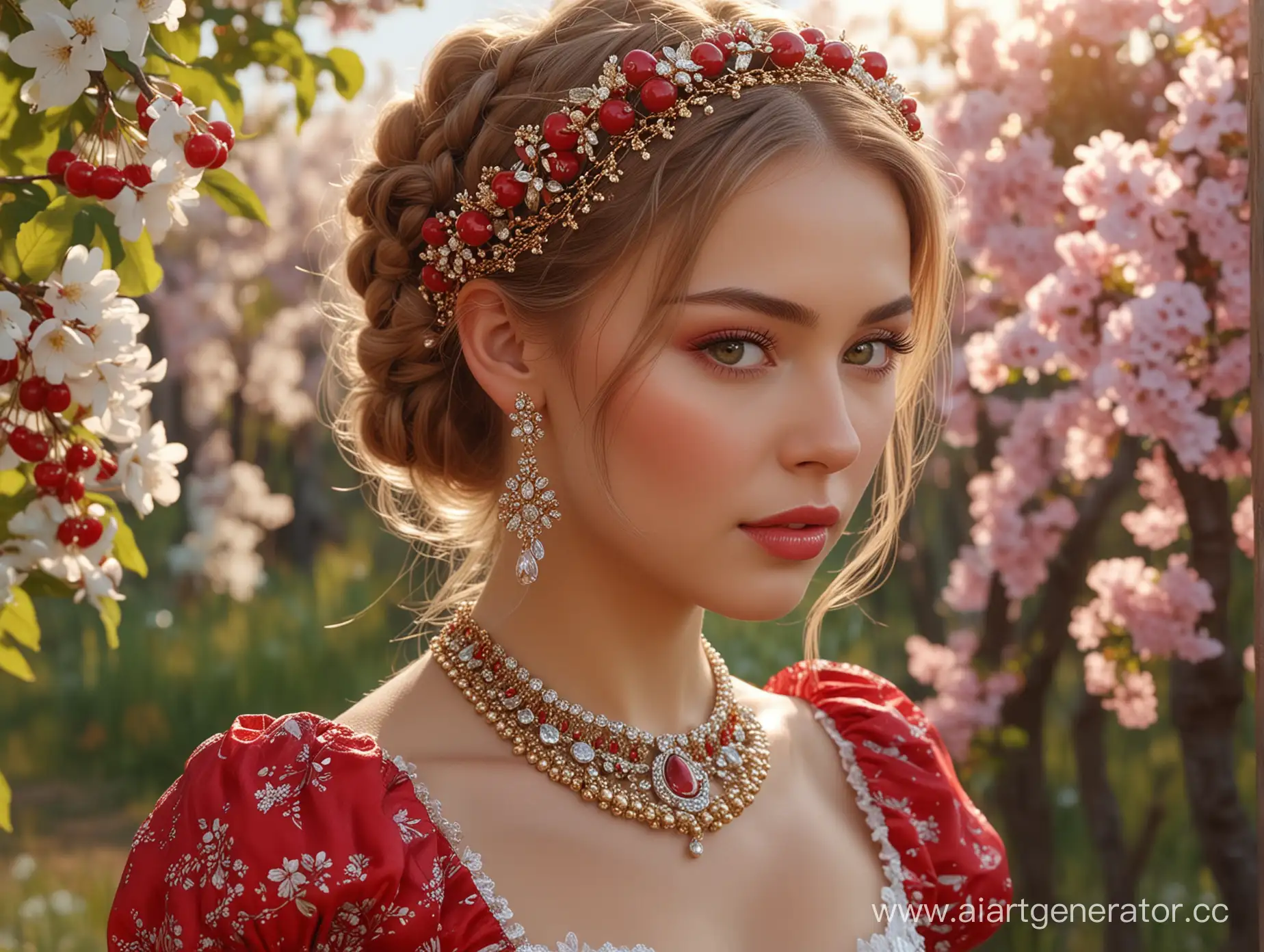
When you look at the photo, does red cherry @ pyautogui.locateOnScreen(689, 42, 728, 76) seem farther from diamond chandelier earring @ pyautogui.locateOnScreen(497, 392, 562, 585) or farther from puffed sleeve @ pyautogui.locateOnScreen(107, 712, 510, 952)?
puffed sleeve @ pyautogui.locateOnScreen(107, 712, 510, 952)

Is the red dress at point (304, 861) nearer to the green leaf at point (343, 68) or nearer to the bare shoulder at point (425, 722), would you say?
the bare shoulder at point (425, 722)

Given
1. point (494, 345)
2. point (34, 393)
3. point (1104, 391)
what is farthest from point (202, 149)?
point (1104, 391)

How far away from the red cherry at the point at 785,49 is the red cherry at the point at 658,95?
0.17 metres

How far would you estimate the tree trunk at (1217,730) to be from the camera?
10.0 feet

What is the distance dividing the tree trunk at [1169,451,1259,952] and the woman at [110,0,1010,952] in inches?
48.0

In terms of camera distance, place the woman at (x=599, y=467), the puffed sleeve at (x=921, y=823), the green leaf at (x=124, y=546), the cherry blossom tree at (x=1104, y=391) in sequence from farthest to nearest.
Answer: the cherry blossom tree at (x=1104, y=391), the puffed sleeve at (x=921, y=823), the green leaf at (x=124, y=546), the woman at (x=599, y=467)

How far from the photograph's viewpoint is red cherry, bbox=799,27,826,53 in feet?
6.45

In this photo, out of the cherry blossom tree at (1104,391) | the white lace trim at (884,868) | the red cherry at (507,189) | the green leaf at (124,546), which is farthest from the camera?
the cherry blossom tree at (1104,391)

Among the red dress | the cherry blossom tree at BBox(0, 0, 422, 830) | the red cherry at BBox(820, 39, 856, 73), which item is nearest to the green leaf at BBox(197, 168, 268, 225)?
the cherry blossom tree at BBox(0, 0, 422, 830)

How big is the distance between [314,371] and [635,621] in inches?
358

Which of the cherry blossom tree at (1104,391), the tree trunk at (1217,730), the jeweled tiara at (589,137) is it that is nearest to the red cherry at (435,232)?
the jeweled tiara at (589,137)

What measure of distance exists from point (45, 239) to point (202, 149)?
233 millimetres

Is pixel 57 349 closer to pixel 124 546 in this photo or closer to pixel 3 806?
pixel 124 546

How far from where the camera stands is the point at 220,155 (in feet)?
5.60
